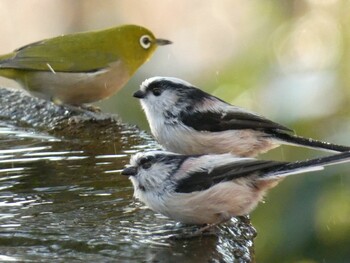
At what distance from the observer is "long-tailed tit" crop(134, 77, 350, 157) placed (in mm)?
5438

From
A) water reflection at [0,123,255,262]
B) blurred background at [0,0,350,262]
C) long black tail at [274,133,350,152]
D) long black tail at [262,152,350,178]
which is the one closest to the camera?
water reflection at [0,123,255,262]

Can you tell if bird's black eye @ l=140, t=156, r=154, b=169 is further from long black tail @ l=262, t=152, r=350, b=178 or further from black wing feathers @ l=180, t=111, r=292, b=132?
black wing feathers @ l=180, t=111, r=292, b=132

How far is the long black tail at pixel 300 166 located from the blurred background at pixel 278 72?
1551mm

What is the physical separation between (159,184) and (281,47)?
443cm

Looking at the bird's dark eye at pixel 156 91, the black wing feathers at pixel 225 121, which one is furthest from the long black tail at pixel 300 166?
the bird's dark eye at pixel 156 91

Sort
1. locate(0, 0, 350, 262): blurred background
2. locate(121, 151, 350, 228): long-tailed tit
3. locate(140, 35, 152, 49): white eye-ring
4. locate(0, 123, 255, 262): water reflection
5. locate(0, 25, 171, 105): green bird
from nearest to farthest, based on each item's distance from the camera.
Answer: locate(0, 123, 255, 262): water reflection, locate(121, 151, 350, 228): long-tailed tit, locate(0, 0, 350, 262): blurred background, locate(0, 25, 171, 105): green bird, locate(140, 35, 152, 49): white eye-ring

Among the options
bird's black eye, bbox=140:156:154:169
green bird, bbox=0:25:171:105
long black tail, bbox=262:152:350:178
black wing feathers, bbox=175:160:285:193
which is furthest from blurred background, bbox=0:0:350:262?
bird's black eye, bbox=140:156:154:169

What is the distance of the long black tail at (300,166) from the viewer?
4.50m

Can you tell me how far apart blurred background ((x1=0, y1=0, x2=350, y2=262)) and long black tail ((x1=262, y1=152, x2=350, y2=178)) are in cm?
155

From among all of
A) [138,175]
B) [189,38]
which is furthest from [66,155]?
[189,38]

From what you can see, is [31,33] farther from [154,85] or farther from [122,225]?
[122,225]

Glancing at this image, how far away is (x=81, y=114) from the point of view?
22.1 ft

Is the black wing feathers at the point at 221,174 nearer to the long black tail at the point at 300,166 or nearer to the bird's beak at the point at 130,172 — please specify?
the long black tail at the point at 300,166

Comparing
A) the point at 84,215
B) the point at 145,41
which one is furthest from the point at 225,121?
the point at 145,41
